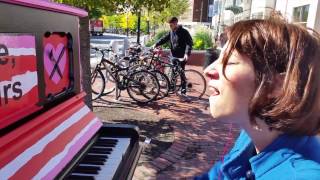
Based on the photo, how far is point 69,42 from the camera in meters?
2.53

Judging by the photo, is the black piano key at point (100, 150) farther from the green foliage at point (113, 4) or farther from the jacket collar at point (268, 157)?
the green foliage at point (113, 4)

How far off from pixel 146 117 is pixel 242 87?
210 inches

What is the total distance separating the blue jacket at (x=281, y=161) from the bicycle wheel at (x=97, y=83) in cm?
630

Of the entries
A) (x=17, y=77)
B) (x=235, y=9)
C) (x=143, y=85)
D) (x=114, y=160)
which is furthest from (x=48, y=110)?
(x=235, y=9)

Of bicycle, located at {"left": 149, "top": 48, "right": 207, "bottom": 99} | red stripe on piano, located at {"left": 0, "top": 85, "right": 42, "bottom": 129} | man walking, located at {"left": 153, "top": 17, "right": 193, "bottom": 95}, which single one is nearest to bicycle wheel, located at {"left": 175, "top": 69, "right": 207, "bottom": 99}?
bicycle, located at {"left": 149, "top": 48, "right": 207, "bottom": 99}

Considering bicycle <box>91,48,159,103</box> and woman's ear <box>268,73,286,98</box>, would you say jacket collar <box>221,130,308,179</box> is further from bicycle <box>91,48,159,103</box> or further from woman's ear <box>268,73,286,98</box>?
bicycle <box>91,48,159,103</box>

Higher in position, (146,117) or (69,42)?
(69,42)

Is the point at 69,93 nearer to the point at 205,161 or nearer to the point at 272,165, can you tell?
the point at 272,165

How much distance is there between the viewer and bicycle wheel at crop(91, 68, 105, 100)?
25.7ft

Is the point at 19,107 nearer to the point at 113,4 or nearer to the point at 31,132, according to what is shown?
the point at 31,132

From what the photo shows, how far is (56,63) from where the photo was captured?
90.6 inches

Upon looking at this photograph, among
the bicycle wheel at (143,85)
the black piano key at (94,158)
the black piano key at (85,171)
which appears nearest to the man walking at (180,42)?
the bicycle wheel at (143,85)

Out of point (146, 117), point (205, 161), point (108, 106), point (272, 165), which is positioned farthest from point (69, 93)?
point (108, 106)

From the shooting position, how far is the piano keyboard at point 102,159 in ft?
6.91
